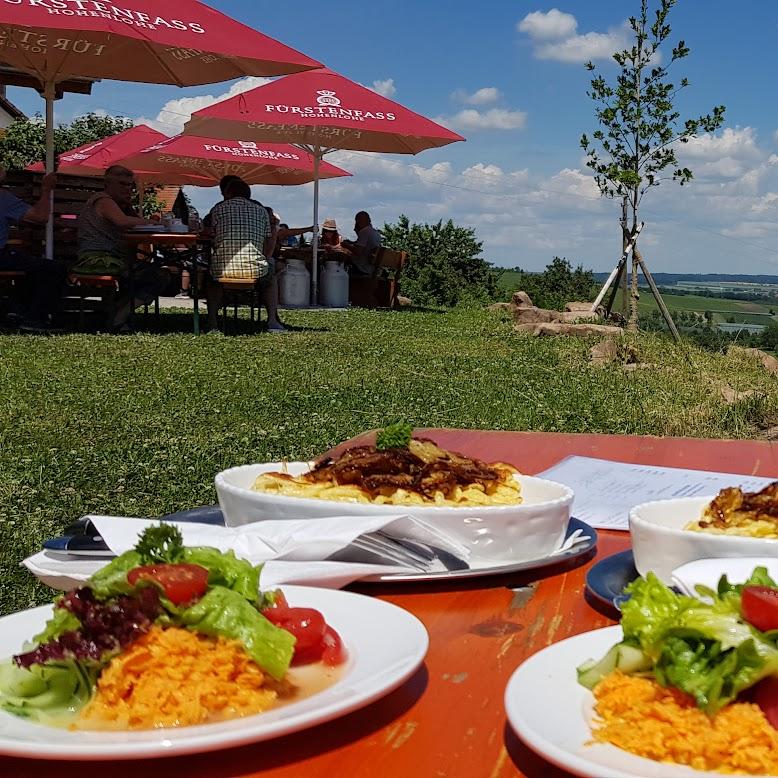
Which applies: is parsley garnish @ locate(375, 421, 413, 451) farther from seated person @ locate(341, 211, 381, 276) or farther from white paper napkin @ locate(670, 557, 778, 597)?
seated person @ locate(341, 211, 381, 276)

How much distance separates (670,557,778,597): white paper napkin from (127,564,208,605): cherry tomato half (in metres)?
0.41

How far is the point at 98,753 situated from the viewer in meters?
0.72

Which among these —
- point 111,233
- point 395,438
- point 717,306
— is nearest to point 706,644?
point 395,438

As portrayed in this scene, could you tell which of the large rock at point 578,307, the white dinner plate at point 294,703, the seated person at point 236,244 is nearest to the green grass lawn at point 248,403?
the seated person at point 236,244

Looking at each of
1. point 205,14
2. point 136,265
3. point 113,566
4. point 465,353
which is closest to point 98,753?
point 113,566

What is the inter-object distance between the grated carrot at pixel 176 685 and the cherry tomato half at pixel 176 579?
0.10 ft

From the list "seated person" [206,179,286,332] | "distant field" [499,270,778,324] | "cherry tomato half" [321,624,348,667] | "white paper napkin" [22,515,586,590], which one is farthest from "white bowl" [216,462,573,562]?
"distant field" [499,270,778,324]

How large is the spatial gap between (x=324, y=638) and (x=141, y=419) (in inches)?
186

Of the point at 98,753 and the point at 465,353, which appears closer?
the point at 98,753

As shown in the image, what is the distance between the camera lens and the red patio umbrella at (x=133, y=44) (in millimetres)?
8531

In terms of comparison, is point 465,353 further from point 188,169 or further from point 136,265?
point 188,169

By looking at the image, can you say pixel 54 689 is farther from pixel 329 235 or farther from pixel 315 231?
pixel 329 235

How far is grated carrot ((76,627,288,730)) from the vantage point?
2.55 feet

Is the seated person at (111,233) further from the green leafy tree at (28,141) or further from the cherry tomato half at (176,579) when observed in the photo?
the green leafy tree at (28,141)
